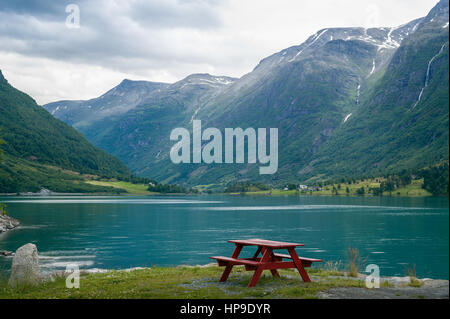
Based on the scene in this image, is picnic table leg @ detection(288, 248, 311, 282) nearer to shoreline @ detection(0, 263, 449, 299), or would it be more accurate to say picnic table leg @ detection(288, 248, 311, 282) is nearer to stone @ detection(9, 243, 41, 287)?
shoreline @ detection(0, 263, 449, 299)

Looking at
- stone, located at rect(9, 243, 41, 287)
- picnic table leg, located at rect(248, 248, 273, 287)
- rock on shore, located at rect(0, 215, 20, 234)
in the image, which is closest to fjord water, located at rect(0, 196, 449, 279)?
rock on shore, located at rect(0, 215, 20, 234)

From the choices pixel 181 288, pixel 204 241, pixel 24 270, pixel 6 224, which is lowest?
pixel 204 241

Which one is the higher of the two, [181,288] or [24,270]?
[24,270]

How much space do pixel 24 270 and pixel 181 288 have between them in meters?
5.88

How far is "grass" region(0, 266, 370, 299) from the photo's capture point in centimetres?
1374

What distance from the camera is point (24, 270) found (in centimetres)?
1636

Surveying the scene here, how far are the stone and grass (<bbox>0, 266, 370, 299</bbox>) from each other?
34cm

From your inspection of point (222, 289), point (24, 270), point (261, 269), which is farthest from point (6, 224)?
point (261, 269)

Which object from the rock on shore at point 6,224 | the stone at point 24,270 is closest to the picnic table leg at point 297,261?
the stone at point 24,270

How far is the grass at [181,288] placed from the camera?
13.7 meters

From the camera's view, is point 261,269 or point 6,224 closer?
point 261,269

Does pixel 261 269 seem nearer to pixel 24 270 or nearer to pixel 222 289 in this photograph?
pixel 222 289
